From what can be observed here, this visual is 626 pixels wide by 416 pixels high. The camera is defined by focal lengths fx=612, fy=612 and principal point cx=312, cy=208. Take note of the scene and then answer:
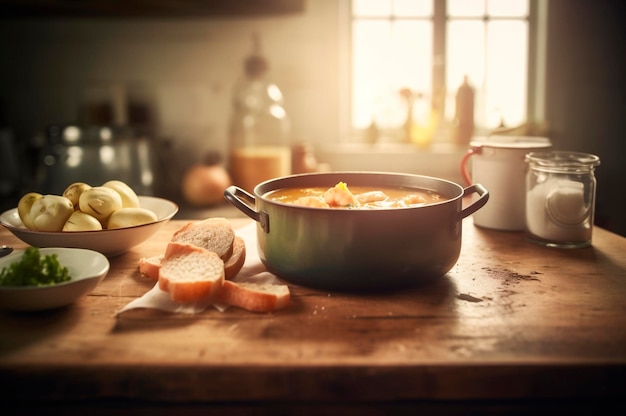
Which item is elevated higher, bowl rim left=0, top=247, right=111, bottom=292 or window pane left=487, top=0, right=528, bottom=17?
window pane left=487, top=0, right=528, bottom=17

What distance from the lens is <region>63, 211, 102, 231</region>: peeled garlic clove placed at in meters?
1.10

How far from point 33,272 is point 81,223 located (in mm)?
229

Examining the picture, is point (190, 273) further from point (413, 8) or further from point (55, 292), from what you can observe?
point (413, 8)

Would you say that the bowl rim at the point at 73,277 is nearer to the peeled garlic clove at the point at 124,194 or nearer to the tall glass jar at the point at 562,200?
the peeled garlic clove at the point at 124,194

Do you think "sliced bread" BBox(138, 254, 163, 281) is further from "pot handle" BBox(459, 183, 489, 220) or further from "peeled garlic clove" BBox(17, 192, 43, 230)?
"pot handle" BBox(459, 183, 489, 220)

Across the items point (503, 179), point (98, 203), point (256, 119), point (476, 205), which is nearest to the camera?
point (476, 205)

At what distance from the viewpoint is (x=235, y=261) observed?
106cm

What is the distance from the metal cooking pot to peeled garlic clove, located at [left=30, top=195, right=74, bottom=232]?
14.6 inches

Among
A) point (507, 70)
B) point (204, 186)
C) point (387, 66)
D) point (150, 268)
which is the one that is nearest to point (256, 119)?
point (204, 186)

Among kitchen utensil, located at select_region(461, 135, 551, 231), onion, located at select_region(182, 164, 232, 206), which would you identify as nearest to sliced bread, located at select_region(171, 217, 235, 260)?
kitchen utensil, located at select_region(461, 135, 551, 231)

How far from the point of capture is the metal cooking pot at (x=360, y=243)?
0.93 m

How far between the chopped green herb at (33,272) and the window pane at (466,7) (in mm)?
2878

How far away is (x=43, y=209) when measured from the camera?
112 cm

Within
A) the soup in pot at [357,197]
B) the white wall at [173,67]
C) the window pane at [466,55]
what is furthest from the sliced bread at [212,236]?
the window pane at [466,55]
